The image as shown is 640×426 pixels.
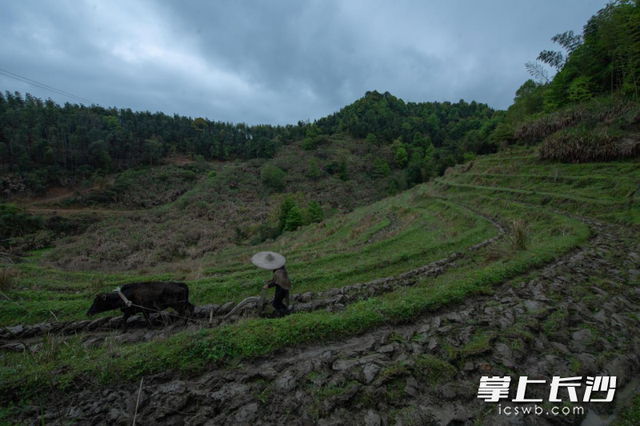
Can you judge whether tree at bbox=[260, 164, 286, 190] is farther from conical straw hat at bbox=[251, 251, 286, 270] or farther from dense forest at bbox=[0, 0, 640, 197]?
conical straw hat at bbox=[251, 251, 286, 270]

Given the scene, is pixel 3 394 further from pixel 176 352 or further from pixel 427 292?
pixel 427 292

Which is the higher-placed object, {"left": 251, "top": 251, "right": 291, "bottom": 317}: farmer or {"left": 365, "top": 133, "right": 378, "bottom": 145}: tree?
{"left": 365, "top": 133, "right": 378, "bottom": 145}: tree

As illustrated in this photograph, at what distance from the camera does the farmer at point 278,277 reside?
6.04m

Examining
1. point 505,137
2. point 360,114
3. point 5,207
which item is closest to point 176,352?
point 505,137

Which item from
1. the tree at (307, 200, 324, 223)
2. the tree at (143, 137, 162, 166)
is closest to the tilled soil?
the tree at (307, 200, 324, 223)

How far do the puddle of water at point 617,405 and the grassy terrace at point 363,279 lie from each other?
8.89 feet

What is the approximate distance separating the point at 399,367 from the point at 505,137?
36.3 meters

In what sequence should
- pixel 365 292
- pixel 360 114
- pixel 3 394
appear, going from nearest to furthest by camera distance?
pixel 3 394
pixel 365 292
pixel 360 114

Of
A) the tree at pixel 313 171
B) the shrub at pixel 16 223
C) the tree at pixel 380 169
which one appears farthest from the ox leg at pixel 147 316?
the tree at pixel 380 169

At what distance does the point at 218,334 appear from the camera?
14.3 ft

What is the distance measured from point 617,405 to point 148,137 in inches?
3949

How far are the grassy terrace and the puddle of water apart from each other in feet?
8.89

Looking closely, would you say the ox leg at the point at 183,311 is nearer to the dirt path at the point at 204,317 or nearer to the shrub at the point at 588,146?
the dirt path at the point at 204,317

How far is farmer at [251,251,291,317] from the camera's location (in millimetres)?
6037
